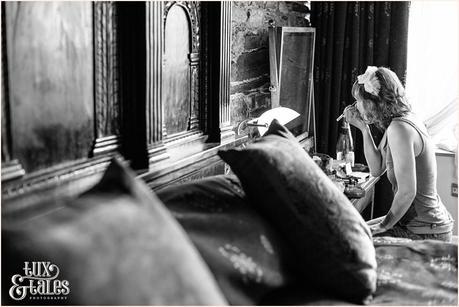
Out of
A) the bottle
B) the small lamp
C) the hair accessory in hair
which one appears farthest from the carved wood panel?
the bottle

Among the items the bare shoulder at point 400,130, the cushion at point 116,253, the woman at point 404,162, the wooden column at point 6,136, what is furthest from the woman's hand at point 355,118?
the cushion at point 116,253

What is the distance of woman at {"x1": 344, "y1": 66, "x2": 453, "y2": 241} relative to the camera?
109 inches

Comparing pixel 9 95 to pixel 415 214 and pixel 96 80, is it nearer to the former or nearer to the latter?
pixel 96 80

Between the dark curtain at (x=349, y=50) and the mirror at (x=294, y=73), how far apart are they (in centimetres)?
25

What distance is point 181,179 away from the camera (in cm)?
226

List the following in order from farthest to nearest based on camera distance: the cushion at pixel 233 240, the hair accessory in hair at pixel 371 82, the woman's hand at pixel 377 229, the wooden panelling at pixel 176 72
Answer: the hair accessory in hair at pixel 371 82, the woman's hand at pixel 377 229, the wooden panelling at pixel 176 72, the cushion at pixel 233 240

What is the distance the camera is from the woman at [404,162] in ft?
9.11

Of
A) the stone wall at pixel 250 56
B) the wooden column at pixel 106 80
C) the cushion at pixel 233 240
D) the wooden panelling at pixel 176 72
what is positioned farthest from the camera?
the stone wall at pixel 250 56

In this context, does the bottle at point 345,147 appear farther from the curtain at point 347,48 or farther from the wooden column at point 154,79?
the wooden column at point 154,79

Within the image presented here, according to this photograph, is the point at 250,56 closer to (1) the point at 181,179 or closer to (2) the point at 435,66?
(1) the point at 181,179

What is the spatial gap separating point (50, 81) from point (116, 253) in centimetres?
78

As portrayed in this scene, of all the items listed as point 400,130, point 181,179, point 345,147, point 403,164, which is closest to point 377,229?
point 403,164

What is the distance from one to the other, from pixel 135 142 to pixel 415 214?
1513mm

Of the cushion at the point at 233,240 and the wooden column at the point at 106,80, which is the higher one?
the wooden column at the point at 106,80
